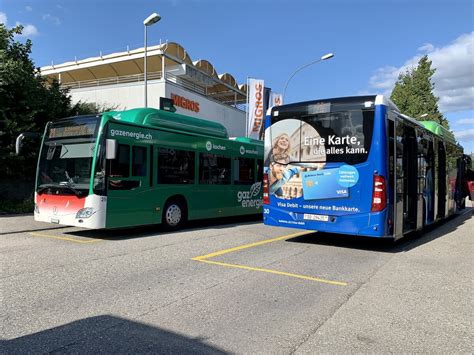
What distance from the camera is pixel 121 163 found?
9914 mm

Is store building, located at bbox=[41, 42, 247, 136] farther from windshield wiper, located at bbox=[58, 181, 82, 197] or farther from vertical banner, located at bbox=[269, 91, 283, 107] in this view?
windshield wiper, located at bbox=[58, 181, 82, 197]

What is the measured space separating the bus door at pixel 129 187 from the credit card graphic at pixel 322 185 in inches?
156

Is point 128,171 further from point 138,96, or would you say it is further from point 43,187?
point 138,96

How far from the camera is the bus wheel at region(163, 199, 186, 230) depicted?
11.4 metres

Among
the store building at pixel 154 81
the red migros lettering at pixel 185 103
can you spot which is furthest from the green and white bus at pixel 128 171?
the store building at pixel 154 81

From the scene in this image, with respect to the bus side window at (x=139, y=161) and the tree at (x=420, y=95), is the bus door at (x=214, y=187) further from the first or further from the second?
the tree at (x=420, y=95)

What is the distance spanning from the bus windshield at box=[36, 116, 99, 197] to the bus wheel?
251 centimetres

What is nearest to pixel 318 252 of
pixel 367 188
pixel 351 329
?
pixel 367 188

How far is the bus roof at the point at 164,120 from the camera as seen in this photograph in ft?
36.1

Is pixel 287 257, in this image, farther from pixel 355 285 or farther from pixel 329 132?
pixel 329 132

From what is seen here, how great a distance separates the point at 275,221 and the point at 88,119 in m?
4.87

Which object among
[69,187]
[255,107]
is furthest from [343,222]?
[255,107]

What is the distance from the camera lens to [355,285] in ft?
20.5

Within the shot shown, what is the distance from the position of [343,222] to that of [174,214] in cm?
488
